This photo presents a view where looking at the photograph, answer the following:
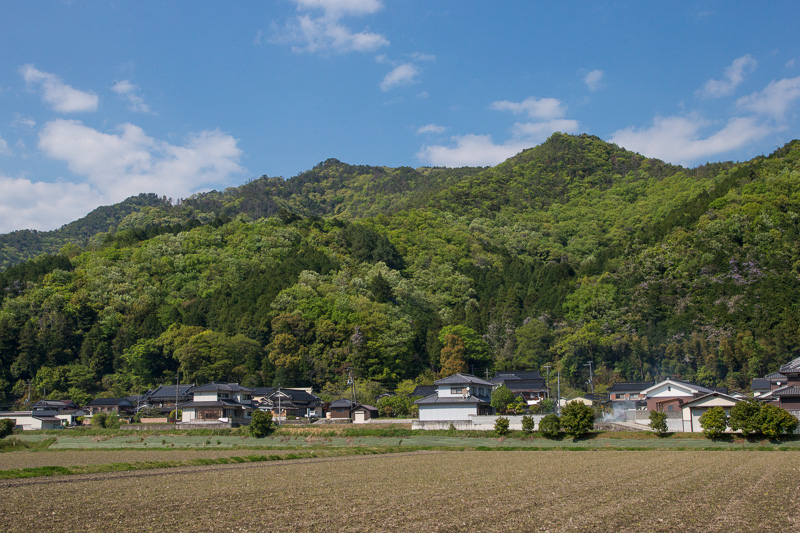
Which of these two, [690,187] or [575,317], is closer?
[575,317]

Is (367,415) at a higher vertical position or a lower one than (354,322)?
lower

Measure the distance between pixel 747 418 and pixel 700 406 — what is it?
19.5ft

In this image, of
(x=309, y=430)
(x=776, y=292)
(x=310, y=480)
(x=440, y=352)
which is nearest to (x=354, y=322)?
(x=440, y=352)

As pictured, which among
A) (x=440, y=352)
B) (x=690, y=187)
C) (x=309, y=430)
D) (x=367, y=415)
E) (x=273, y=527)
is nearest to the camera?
(x=273, y=527)

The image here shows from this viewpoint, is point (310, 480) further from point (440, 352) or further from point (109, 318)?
point (109, 318)

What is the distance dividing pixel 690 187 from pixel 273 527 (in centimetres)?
10903

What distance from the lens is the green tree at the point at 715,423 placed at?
94.0 ft

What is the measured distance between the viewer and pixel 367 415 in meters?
50.1

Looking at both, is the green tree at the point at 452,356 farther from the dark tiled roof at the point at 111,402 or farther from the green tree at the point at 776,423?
the green tree at the point at 776,423

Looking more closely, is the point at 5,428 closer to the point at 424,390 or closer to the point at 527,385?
the point at 424,390

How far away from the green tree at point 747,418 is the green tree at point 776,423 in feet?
0.74

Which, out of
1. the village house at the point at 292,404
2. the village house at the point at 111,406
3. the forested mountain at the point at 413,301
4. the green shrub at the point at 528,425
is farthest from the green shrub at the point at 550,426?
the village house at the point at 111,406

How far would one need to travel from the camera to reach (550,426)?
1266 inches

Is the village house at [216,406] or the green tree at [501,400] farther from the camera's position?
the village house at [216,406]
